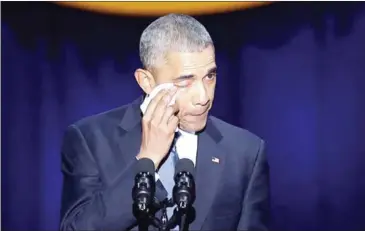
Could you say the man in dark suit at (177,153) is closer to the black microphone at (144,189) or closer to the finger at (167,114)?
the finger at (167,114)

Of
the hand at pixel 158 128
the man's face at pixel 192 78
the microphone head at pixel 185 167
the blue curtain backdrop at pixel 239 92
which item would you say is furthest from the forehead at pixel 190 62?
the blue curtain backdrop at pixel 239 92

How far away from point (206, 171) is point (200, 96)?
0.94 feet

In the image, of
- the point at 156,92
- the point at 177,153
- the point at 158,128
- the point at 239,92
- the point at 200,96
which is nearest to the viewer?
the point at 158,128

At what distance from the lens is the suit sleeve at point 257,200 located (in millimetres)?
1843

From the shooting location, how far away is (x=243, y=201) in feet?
6.17

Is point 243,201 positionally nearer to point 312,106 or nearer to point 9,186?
point 312,106

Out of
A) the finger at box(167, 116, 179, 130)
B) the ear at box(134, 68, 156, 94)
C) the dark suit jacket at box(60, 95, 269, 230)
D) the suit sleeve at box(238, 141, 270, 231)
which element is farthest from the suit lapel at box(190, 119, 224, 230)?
the finger at box(167, 116, 179, 130)

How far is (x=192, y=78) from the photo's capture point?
1.69m

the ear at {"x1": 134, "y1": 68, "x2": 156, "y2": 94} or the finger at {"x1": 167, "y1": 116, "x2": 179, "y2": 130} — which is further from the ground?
the ear at {"x1": 134, "y1": 68, "x2": 156, "y2": 94}

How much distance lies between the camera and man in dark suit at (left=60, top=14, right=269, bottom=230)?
63.7 inches

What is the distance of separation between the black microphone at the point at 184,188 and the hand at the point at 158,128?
76mm

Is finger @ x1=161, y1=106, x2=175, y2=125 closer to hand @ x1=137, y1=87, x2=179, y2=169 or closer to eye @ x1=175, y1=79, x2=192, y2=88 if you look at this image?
hand @ x1=137, y1=87, x2=179, y2=169

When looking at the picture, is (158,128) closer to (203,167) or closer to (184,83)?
(184,83)

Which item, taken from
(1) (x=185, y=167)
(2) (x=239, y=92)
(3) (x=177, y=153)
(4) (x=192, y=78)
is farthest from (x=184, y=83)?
(2) (x=239, y=92)
